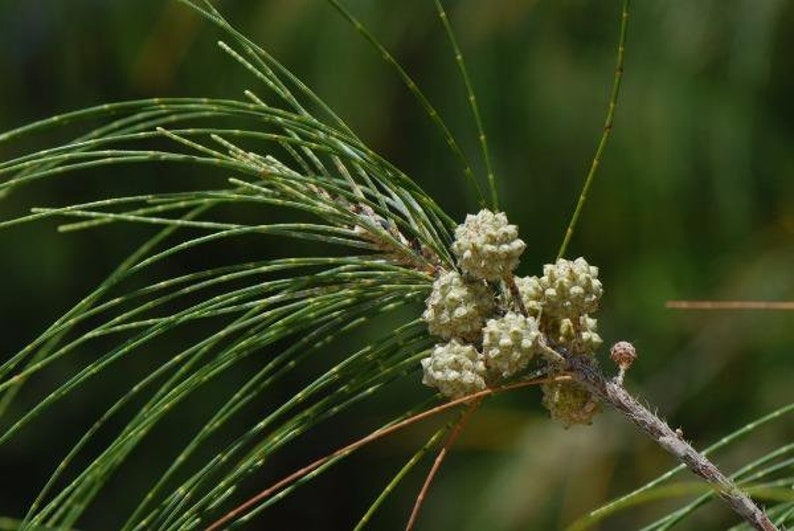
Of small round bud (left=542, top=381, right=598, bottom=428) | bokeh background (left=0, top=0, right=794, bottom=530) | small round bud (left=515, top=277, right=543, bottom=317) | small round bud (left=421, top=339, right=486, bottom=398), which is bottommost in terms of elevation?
small round bud (left=542, top=381, right=598, bottom=428)

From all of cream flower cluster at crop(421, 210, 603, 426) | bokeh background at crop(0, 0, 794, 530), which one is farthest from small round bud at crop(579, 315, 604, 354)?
bokeh background at crop(0, 0, 794, 530)

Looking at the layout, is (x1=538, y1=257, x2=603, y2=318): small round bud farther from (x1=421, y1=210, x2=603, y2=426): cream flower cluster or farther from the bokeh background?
the bokeh background

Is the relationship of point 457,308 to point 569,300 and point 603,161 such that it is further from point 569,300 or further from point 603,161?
point 603,161

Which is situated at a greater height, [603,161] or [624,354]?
[603,161]

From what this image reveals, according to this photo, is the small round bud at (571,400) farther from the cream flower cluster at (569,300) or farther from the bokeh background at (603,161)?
the bokeh background at (603,161)

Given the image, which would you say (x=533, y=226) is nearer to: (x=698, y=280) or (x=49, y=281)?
(x=698, y=280)

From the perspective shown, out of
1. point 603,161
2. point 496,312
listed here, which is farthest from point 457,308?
point 603,161

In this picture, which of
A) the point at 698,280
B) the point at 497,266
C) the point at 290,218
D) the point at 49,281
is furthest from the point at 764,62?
the point at 497,266
